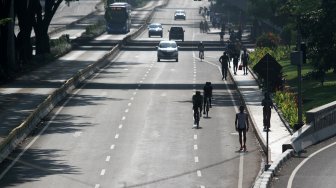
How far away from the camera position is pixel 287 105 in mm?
51781

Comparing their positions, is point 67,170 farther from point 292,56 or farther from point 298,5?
point 298,5

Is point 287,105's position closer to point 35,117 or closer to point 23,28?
point 35,117

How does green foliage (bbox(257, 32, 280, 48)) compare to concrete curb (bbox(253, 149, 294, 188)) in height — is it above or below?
below

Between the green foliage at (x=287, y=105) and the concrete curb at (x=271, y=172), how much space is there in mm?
8861

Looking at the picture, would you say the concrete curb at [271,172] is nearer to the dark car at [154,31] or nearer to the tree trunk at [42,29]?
the tree trunk at [42,29]

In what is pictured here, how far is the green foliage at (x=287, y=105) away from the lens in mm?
48078

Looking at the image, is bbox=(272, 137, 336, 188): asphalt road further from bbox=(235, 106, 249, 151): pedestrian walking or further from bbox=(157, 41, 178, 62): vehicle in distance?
bbox=(157, 41, 178, 62): vehicle in distance

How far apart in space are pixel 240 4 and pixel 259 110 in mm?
111369

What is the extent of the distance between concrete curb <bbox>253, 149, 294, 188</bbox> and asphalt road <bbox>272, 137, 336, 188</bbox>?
16 cm

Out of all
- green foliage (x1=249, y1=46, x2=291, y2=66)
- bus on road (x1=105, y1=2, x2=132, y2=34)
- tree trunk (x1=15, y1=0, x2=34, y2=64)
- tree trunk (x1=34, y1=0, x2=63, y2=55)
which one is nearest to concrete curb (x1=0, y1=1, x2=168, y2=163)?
tree trunk (x1=15, y1=0, x2=34, y2=64)

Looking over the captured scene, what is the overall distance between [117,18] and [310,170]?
115940 millimetres

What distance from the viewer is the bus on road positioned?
494 ft

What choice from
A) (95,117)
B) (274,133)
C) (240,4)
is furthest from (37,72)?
(240,4)

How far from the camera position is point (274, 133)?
45.5 m
